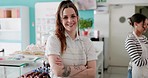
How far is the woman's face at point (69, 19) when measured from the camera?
63.0 inches

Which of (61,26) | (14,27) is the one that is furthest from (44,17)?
(61,26)

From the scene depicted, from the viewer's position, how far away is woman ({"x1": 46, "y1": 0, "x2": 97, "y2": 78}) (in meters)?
1.57

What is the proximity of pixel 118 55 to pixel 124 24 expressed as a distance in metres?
0.93

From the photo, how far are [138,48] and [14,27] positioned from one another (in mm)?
5353

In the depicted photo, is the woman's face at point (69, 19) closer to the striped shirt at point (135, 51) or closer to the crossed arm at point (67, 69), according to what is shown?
the crossed arm at point (67, 69)

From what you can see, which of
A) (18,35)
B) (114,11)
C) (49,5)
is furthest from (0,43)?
(114,11)

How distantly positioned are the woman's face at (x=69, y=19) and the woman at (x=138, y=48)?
758 millimetres

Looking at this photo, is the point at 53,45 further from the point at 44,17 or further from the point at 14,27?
the point at 14,27

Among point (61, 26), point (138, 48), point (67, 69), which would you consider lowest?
point (67, 69)

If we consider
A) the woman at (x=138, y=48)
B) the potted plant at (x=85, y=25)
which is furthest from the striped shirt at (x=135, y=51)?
the potted plant at (x=85, y=25)

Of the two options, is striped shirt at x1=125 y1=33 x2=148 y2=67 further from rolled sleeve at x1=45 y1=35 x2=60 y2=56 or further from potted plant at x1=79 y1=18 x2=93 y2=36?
potted plant at x1=79 y1=18 x2=93 y2=36

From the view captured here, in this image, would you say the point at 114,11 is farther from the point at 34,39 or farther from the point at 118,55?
the point at 34,39

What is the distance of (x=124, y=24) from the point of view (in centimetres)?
572

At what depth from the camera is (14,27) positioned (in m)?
6.67
